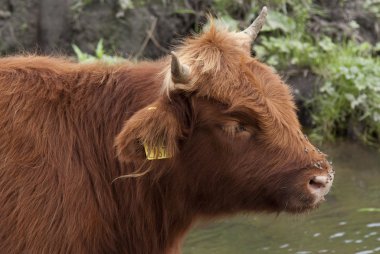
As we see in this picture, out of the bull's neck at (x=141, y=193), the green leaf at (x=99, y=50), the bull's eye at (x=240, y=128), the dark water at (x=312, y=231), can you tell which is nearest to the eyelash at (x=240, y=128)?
the bull's eye at (x=240, y=128)

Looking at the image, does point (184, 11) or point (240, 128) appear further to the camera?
point (184, 11)

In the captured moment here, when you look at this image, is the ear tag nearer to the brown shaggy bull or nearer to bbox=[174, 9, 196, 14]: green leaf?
the brown shaggy bull

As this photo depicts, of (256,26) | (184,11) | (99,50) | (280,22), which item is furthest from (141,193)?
(280,22)

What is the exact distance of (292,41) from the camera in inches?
414

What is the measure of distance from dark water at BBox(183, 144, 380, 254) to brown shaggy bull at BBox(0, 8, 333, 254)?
1.77m

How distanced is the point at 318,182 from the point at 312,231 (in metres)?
2.84

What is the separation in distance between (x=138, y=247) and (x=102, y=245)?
27 cm

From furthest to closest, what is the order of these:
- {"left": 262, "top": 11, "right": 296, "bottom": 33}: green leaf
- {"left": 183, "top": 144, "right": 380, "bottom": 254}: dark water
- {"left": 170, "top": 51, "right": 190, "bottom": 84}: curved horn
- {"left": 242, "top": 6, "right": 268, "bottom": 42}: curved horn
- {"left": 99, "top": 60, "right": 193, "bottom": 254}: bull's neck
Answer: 1. {"left": 262, "top": 11, "right": 296, "bottom": 33}: green leaf
2. {"left": 183, "top": 144, "right": 380, "bottom": 254}: dark water
3. {"left": 242, "top": 6, "right": 268, "bottom": 42}: curved horn
4. {"left": 99, "top": 60, "right": 193, "bottom": 254}: bull's neck
5. {"left": 170, "top": 51, "right": 190, "bottom": 84}: curved horn

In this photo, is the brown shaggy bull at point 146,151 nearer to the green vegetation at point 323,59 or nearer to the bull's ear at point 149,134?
the bull's ear at point 149,134

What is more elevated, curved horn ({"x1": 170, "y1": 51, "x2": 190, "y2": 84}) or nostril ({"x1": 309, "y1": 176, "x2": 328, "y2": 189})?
curved horn ({"x1": 170, "y1": 51, "x2": 190, "y2": 84})

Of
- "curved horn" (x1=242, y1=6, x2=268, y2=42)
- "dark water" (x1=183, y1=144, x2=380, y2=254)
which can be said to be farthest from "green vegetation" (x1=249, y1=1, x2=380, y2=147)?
"curved horn" (x1=242, y1=6, x2=268, y2=42)

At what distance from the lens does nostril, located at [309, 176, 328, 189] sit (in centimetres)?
471

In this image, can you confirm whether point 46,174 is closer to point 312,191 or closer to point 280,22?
point 312,191

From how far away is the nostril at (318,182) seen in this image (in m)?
4.71
